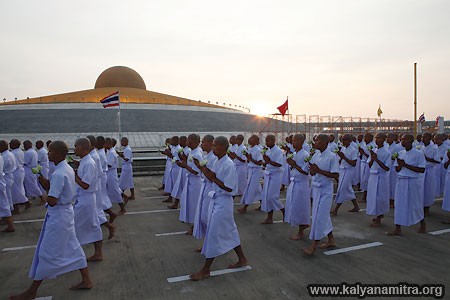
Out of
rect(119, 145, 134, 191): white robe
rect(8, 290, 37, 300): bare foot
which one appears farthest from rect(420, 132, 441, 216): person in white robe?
rect(8, 290, 37, 300): bare foot

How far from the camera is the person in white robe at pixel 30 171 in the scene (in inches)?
350

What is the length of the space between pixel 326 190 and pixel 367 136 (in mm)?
4175

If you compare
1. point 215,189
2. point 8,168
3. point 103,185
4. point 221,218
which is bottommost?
point 221,218

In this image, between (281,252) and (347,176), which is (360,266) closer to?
(281,252)

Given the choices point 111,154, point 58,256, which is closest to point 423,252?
point 58,256

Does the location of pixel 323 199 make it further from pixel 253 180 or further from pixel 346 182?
pixel 346 182

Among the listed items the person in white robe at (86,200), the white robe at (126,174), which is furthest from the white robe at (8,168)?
the person in white robe at (86,200)

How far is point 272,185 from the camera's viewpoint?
24.0 feet

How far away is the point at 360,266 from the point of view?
4707 millimetres

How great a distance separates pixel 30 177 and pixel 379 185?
989 centimetres

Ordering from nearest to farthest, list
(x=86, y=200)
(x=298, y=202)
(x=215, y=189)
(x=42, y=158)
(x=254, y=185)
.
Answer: (x=215, y=189)
(x=86, y=200)
(x=298, y=202)
(x=254, y=185)
(x=42, y=158)

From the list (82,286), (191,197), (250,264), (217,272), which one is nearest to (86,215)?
(82,286)

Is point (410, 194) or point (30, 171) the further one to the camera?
point (30, 171)

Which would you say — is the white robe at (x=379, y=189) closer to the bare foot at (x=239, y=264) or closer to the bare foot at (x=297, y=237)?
the bare foot at (x=297, y=237)
